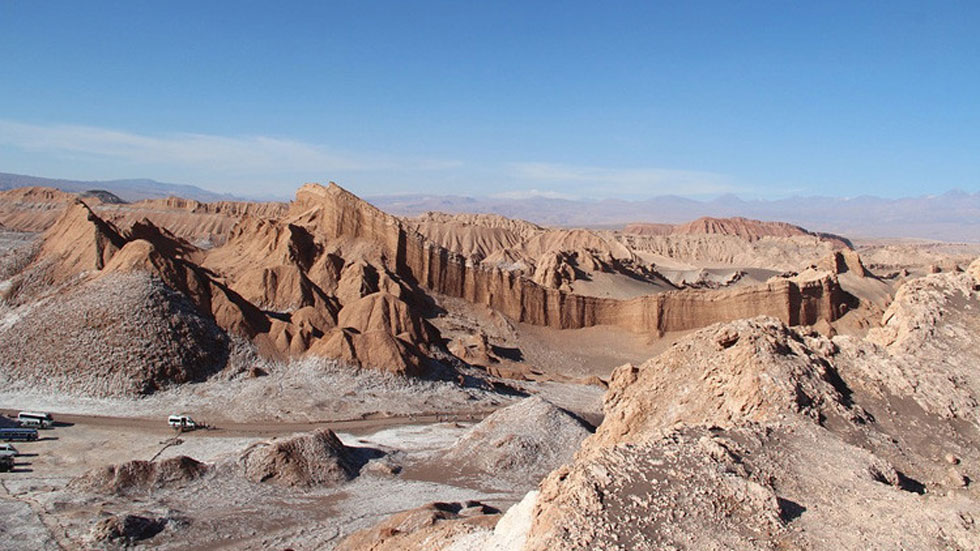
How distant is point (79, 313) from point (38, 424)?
7336mm

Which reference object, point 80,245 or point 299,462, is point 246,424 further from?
point 80,245

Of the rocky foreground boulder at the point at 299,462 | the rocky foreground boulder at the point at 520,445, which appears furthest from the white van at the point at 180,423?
the rocky foreground boulder at the point at 520,445

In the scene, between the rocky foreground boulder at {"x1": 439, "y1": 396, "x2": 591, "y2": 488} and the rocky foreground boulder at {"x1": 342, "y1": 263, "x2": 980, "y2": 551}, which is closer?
the rocky foreground boulder at {"x1": 342, "y1": 263, "x2": 980, "y2": 551}

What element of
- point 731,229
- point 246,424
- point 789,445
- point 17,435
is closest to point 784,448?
point 789,445

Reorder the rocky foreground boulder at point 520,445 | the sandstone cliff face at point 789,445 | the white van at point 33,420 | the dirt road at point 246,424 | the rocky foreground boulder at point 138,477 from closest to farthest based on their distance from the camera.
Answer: the sandstone cliff face at point 789,445 → the rocky foreground boulder at point 138,477 → the rocky foreground boulder at point 520,445 → the white van at point 33,420 → the dirt road at point 246,424

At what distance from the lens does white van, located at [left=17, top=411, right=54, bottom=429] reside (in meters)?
26.4

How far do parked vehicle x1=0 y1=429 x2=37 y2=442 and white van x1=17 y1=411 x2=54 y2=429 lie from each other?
1256 mm

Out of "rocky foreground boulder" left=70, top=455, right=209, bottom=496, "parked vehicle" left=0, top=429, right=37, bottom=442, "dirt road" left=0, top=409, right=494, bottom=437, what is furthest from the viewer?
"dirt road" left=0, top=409, right=494, bottom=437

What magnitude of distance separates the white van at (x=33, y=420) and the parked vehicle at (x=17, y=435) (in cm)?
126

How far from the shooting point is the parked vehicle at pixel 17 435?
24.8m

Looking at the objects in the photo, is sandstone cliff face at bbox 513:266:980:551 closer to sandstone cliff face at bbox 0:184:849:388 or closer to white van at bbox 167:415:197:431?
white van at bbox 167:415:197:431

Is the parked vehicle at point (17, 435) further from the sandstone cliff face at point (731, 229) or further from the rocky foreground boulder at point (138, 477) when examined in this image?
the sandstone cliff face at point (731, 229)

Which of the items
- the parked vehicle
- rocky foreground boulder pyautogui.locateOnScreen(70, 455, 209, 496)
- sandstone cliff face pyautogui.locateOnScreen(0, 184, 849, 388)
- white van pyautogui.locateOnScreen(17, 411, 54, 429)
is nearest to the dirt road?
white van pyautogui.locateOnScreen(17, 411, 54, 429)

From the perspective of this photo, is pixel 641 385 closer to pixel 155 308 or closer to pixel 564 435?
pixel 564 435
